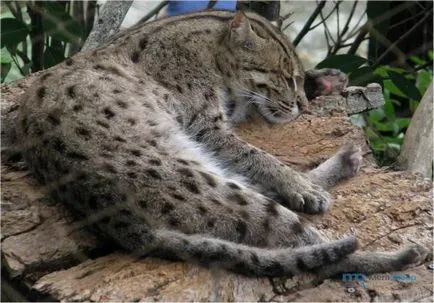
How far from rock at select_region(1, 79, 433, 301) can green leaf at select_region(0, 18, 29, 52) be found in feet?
2.59

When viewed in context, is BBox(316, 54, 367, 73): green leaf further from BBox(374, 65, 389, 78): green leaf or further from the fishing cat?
the fishing cat

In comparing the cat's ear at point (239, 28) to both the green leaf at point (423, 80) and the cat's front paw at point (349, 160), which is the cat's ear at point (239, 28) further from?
the green leaf at point (423, 80)

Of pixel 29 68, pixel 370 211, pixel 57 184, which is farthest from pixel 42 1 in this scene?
pixel 370 211

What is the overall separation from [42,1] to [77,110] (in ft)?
3.42

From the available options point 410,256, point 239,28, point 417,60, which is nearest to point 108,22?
point 239,28

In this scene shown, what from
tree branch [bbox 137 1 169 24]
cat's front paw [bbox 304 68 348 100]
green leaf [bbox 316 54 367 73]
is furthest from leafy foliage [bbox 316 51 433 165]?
tree branch [bbox 137 1 169 24]

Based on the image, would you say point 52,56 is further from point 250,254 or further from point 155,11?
point 250,254

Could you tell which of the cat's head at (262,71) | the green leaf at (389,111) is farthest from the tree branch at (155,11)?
the green leaf at (389,111)

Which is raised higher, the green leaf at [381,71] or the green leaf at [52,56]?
the green leaf at [52,56]

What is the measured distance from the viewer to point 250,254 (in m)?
1.48

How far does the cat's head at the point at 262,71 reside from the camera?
2.02 metres

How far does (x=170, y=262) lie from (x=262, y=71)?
67 cm

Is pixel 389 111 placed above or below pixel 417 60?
below

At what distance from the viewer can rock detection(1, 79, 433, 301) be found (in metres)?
1.45
